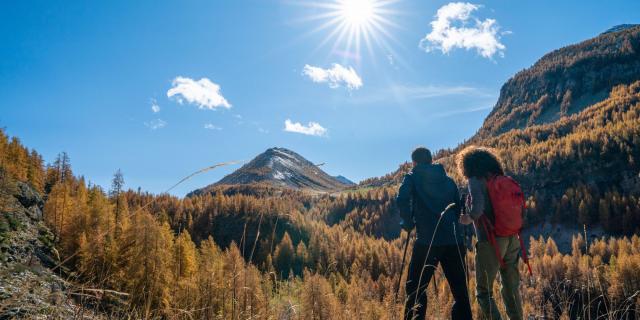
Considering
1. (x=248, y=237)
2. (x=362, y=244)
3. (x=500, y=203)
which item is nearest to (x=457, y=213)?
(x=500, y=203)

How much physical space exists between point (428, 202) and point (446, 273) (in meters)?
0.95

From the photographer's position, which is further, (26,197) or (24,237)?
(26,197)

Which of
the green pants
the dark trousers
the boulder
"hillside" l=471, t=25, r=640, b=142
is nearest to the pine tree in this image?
the boulder

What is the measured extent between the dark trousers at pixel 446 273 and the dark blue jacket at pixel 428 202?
0.47 feet

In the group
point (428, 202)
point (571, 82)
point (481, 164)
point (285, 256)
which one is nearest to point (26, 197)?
point (428, 202)

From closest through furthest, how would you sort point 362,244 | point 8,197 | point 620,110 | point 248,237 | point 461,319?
point 461,319
point 8,197
point 362,244
point 248,237
point 620,110

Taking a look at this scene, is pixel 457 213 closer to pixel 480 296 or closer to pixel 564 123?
pixel 480 296

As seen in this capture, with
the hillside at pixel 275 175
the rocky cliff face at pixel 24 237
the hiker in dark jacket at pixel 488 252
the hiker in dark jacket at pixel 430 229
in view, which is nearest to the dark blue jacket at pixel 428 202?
the hiker in dark jacket at pixel 430 229

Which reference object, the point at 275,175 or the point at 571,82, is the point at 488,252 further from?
the point at 275,175

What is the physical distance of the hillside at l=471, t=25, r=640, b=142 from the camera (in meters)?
53.2

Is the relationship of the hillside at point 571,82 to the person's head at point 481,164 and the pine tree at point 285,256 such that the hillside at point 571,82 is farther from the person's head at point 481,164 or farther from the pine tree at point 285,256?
the person's head at point 481,164

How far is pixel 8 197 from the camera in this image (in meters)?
7.05

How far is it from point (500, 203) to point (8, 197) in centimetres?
838

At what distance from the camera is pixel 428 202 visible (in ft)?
16.5
